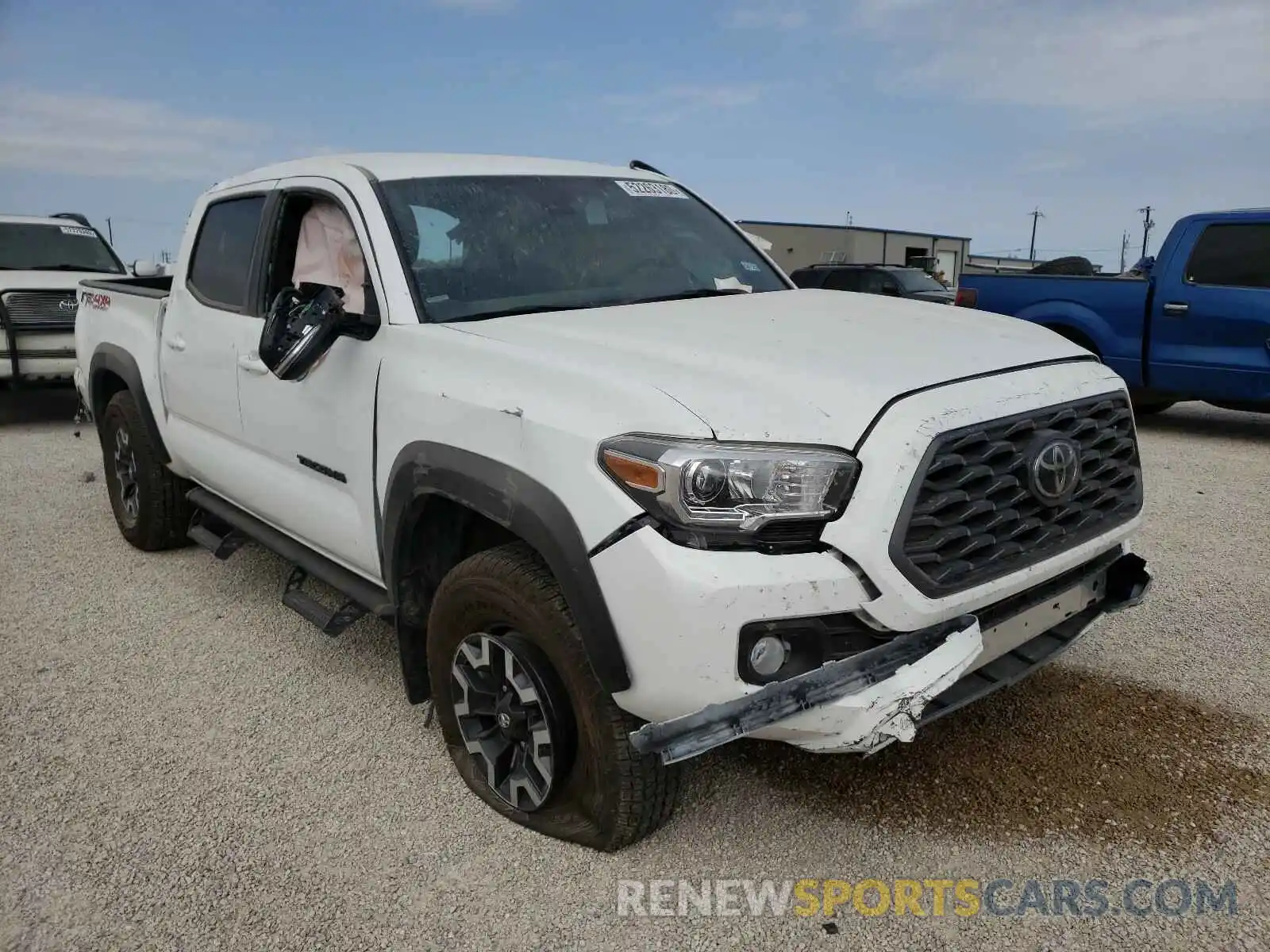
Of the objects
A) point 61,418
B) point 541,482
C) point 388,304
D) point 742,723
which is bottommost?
point 61,418

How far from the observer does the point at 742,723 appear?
7.18ft

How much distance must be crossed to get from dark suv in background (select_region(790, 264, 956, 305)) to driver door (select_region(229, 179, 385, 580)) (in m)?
13.2


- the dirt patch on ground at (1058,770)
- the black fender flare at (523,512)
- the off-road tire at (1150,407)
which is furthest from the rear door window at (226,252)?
the off-road tire at (1150,407)

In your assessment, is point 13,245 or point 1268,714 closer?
point 1268,714

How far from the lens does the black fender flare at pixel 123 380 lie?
497 cm

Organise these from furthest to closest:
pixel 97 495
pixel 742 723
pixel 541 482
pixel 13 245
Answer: pixel 13 245
pixel 97 495
pixel 541 482
pixel 742 723

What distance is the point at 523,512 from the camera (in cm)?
246

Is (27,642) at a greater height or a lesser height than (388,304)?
lesser

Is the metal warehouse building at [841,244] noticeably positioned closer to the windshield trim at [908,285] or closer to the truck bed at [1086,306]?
the windshield trim at [908,285]

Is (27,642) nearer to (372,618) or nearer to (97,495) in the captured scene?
(372,618)

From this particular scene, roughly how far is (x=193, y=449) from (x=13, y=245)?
7.60m

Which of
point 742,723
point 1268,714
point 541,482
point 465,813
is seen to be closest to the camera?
point 742,723

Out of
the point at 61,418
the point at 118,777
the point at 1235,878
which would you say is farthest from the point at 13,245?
the point at 1235,878

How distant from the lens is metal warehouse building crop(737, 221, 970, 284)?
4319cm
